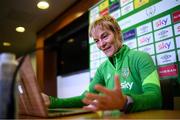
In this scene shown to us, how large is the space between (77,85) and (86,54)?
542mm

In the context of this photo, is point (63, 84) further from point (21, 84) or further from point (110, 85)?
point (21, 84)

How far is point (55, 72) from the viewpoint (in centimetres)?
380

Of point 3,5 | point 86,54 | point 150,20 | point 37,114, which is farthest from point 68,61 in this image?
point 37,114

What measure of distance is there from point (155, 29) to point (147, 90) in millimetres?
862

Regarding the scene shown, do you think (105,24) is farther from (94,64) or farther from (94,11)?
(94,11)

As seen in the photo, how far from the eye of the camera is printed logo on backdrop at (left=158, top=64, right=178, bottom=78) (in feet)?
4.61

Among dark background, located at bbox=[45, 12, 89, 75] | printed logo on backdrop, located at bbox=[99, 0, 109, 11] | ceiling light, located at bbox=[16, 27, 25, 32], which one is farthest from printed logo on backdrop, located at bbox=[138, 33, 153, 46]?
ceiling light, located at bbox=[16, 27, 25, 32]

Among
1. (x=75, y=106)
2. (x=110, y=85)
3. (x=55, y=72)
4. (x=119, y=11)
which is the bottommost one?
(x=75, y=106)

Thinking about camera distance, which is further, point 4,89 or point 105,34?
point 105,34

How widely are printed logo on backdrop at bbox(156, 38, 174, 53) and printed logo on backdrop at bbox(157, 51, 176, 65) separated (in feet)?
0.12

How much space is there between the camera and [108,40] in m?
1.29

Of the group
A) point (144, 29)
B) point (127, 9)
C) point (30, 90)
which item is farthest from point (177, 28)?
point (30, 90)

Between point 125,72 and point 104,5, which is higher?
point 104,5

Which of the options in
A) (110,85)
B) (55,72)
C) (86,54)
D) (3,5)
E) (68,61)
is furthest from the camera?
(55,72)
